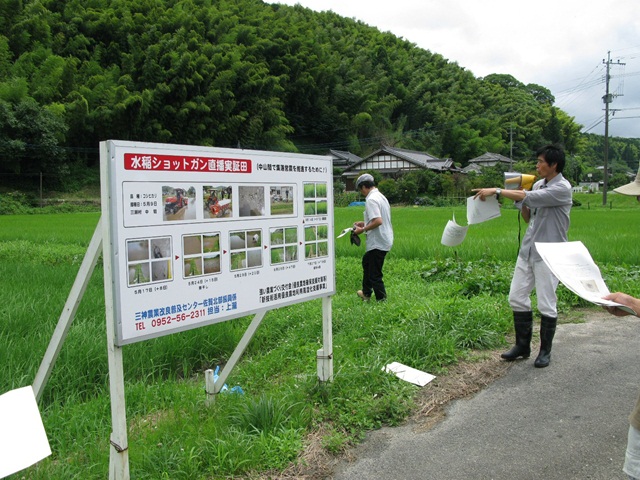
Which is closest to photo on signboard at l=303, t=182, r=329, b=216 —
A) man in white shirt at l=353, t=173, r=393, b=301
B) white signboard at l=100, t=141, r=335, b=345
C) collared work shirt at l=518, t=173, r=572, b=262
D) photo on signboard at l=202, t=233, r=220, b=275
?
white signboard at l=100, t=141, r=335, b=345

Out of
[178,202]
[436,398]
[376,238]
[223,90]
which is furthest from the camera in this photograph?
[223,90]

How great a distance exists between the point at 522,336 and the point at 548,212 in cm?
95

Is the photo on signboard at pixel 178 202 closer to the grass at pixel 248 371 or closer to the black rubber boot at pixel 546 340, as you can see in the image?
the grass at pixel 248 371

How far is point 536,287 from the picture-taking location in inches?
148

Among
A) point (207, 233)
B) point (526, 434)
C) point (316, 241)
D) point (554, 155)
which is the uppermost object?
point (554, 155)

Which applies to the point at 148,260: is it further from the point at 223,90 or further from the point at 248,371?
the point at 223,90

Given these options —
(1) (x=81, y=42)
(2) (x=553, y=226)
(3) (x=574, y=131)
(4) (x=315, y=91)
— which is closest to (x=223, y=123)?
(1) (x=81, y=42)

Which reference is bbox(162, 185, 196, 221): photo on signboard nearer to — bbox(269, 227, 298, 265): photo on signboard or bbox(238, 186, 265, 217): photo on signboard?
bbox(238, 186, 265, 217): photo on signboard

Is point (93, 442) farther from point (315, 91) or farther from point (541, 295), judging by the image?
point (315, 91)

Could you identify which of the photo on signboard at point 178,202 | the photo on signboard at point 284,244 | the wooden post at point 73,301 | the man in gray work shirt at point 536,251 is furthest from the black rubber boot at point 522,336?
the wooden post at point 73,301

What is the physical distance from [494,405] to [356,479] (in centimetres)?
118

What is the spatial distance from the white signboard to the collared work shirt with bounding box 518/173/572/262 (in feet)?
5.33

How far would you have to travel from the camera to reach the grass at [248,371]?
7.98 ft

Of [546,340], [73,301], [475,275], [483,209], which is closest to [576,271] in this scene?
[546,340]
